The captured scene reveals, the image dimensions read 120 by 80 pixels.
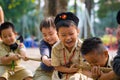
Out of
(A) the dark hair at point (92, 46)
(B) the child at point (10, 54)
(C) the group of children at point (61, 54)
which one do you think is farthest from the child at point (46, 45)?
(A) the dark hair at point (92, 46)

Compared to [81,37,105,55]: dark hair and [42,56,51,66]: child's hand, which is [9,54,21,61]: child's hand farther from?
[81,37,105,55]: dark hair

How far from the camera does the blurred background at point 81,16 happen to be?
14.8 meters

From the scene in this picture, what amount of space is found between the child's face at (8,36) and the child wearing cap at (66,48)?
0.81 meters

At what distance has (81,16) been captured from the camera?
16.4 m

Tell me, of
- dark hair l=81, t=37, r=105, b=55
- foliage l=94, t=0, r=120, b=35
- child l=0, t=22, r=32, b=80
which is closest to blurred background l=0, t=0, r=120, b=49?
foliage l=94, t=0, r=120, b=35

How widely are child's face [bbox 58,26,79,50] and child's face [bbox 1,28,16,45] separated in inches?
37.5

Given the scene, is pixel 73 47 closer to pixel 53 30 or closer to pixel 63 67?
pixel 63 67

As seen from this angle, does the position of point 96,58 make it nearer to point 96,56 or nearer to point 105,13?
point 96,56

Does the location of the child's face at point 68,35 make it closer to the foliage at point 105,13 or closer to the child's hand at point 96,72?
the child's hand at point 96,72

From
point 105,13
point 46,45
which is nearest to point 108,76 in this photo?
point 46,45

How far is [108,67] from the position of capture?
8.70ft

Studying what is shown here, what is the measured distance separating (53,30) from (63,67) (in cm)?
53

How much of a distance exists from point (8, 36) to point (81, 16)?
1256 centimetres

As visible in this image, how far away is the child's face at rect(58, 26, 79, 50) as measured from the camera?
312 centimetres
